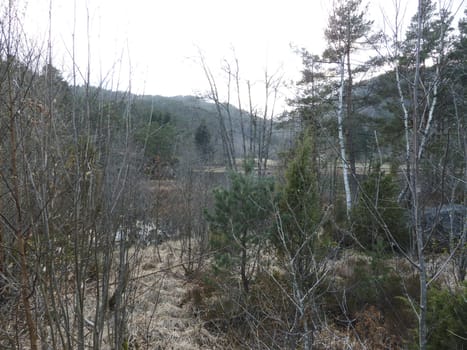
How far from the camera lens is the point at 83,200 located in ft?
5.13

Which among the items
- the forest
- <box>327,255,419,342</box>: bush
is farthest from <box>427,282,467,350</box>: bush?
<box>327,255,419,342</box>: bush

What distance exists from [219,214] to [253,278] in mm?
1339

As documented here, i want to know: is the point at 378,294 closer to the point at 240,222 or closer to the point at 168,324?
the point at 240,222

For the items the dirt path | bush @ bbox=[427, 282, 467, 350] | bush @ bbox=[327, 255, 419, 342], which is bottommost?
the dirt path

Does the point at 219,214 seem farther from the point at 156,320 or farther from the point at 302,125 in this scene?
the point at 302,125

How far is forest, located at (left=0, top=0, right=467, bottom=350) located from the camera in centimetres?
165

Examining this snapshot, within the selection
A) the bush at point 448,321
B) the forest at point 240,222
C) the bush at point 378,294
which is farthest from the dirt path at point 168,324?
the bush at point 448,321

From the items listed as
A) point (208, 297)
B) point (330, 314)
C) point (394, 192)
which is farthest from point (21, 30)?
point (394, 192)

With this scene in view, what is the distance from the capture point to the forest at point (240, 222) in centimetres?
165

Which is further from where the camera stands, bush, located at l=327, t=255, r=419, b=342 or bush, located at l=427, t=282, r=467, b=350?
bush, located at l=327, t=255, r=419, b=342

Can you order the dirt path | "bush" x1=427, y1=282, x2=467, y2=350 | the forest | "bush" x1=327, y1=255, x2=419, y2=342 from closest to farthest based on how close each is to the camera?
1. the forest
2. "bush" x1=427, y1=282, x2=467, y2=350
3. the dirt path
4. "bush" x1=327, y1=255, x2=419, y2=342

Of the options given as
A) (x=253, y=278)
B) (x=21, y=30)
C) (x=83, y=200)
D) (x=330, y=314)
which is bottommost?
(x=330, y=314)

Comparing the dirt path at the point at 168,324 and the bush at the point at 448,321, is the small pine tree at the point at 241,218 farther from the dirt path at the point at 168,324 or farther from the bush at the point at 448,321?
the bush at the point at 448,321

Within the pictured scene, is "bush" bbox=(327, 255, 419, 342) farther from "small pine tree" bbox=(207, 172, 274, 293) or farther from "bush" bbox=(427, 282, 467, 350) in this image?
"bush" bbox=(427, 282, 467, 350)
